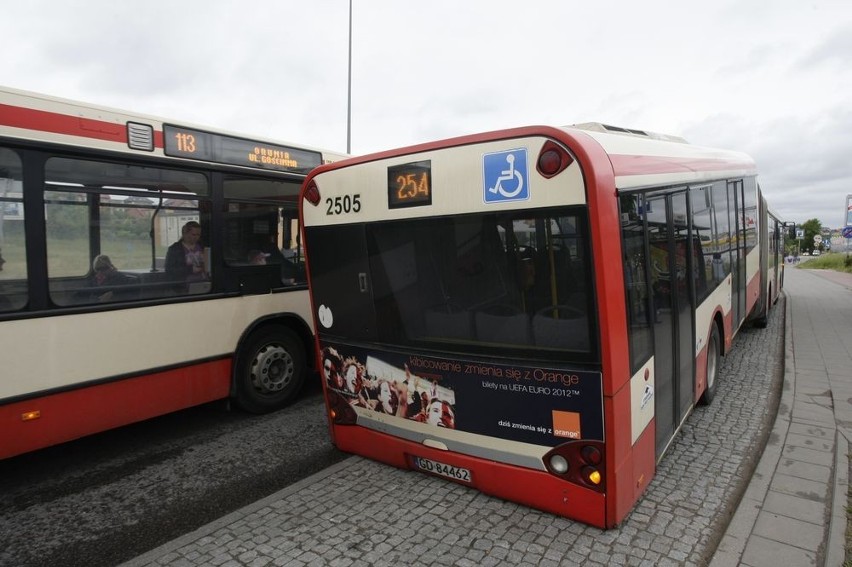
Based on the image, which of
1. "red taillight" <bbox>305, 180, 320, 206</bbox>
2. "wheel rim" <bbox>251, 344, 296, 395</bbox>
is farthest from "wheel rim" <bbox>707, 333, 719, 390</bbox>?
"wheel rim" <bbox>251, 344, 296, 395</bbox>

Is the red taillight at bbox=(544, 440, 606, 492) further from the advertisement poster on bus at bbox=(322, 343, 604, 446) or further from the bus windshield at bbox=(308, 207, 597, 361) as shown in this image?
the bus windshield at bbox=(308, 207, 597, 361)

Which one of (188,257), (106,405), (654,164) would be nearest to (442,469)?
(654,164)

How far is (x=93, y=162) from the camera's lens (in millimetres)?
4402

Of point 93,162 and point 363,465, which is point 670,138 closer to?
point 363,465

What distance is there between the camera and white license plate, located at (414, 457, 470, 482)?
366 cm

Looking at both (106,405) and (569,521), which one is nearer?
(569,521)

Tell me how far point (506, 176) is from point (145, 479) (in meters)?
3.86

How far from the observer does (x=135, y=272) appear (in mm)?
4695

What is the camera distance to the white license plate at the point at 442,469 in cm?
366

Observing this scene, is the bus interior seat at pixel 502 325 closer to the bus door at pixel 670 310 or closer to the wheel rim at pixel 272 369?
the bus door at pixel 670 310

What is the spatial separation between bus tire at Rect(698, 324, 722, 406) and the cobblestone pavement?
3.42ft

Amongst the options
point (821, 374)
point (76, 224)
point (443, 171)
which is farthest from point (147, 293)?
point (821, 374)

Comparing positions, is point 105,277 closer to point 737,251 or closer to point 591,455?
point 591,455

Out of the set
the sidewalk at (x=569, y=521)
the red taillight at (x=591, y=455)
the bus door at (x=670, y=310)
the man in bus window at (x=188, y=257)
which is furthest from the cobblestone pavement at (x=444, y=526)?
the man in bus window at (x=188, y=257)
